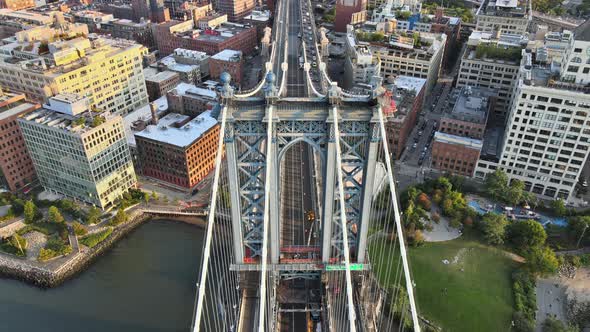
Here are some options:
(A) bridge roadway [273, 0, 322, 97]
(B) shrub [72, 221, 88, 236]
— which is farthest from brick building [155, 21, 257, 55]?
(B) shrub [72, 221, 88, 236]

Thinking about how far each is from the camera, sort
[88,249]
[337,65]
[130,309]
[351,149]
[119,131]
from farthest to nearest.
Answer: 1. [337,65]
2. [119,131]
3. [88,249]
4. [130,309]
5. [351,149]

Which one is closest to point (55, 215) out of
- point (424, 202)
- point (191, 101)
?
point (191, 101)

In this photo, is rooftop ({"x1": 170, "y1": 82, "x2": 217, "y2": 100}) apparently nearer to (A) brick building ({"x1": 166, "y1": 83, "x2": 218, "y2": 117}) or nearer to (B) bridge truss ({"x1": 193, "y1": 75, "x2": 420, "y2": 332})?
(A) brick building ({"x1": 166, "y1": 83, "x2": 218, "y2": 117})

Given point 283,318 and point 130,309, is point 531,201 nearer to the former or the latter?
point 283,318

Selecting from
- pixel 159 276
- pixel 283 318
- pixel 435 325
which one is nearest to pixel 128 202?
pixel 159 276

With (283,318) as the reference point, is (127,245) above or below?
below

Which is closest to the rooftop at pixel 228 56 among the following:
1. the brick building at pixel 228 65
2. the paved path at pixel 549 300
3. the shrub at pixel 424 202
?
the brick building at pixel 228 65
